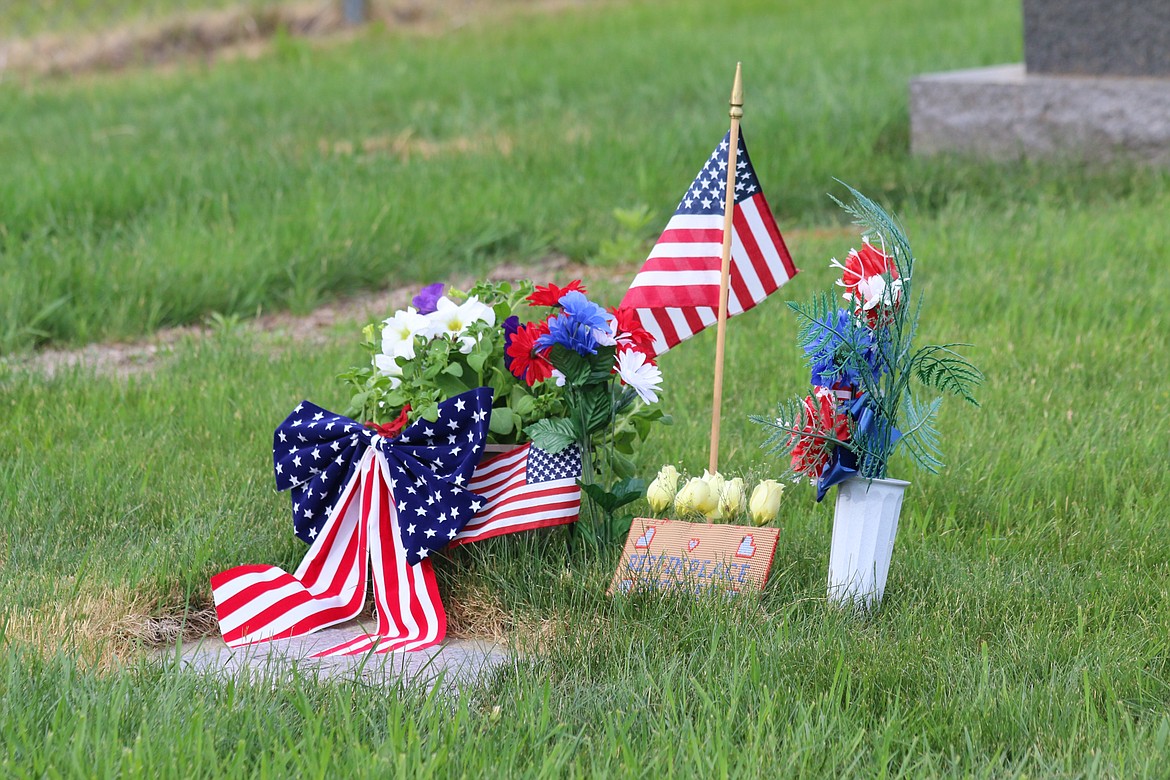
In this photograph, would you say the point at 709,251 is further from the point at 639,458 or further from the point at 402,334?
the point at 639,458

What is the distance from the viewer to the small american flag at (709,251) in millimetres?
2920

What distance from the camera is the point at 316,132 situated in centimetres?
821

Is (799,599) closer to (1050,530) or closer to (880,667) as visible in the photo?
(880,667)

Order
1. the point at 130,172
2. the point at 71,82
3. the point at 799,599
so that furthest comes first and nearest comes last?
the point at 71,82 → the point at 130,172 → the point at 799,599

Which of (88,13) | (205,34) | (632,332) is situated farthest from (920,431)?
(88,13)

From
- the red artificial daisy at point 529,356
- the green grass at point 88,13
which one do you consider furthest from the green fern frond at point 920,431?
the green grass at point 88,13

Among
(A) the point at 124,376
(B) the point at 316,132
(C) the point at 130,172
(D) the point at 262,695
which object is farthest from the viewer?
(B) the point at 316,132

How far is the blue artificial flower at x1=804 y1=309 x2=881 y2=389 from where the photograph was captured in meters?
2.66

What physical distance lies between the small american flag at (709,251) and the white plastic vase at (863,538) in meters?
0.50

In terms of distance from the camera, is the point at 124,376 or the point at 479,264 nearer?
the point at 124,376

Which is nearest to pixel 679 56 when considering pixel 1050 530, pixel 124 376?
pixel 124 376

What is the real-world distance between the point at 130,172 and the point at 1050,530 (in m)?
5.20

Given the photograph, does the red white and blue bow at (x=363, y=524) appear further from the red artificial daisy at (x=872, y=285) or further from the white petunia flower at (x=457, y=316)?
the red artificial daisy at (x=872, y=285)

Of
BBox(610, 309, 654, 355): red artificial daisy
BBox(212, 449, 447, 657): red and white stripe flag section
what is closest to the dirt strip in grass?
BBox(212, 449, 447, 657): red and white stripe flag section
